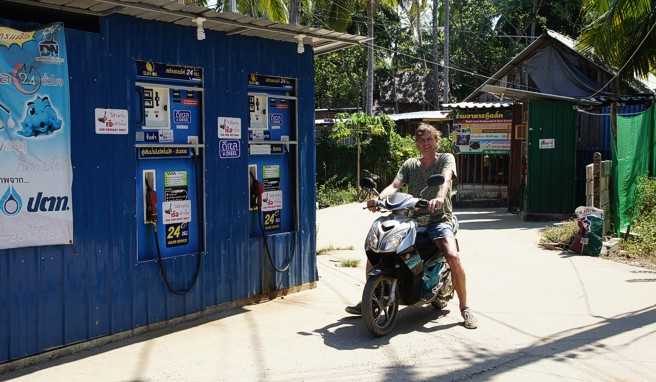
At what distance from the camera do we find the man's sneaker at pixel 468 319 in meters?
6.53

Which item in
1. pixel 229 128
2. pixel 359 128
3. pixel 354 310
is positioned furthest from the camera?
pixel 359 128

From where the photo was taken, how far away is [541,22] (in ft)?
114

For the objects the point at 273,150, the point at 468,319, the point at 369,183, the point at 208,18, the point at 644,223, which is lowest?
the point at 468,319

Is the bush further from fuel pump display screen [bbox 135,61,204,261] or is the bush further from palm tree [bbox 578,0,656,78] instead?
fuel pump display screen [bbox 135,61,204,261]

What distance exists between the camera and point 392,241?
19.7ft

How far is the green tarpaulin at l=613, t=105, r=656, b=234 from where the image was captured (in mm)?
11367

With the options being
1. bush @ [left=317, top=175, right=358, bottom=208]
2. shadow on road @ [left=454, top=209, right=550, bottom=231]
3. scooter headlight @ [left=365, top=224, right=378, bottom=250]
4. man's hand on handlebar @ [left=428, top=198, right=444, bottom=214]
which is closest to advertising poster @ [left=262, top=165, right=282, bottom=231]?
scooter headlight @ [left=365, top=224, right=378, bottom=250]

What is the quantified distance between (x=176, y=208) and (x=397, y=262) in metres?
2.19

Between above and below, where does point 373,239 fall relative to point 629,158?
Answer: below

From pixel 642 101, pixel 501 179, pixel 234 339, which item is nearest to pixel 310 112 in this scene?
pixel 234 339

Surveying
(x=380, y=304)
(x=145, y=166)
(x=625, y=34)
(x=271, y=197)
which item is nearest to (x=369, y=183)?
(x=380, y=304)

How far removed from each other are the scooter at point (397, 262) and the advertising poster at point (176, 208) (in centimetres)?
176

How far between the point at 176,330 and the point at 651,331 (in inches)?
176

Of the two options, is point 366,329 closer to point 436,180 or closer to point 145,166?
point 436,180
